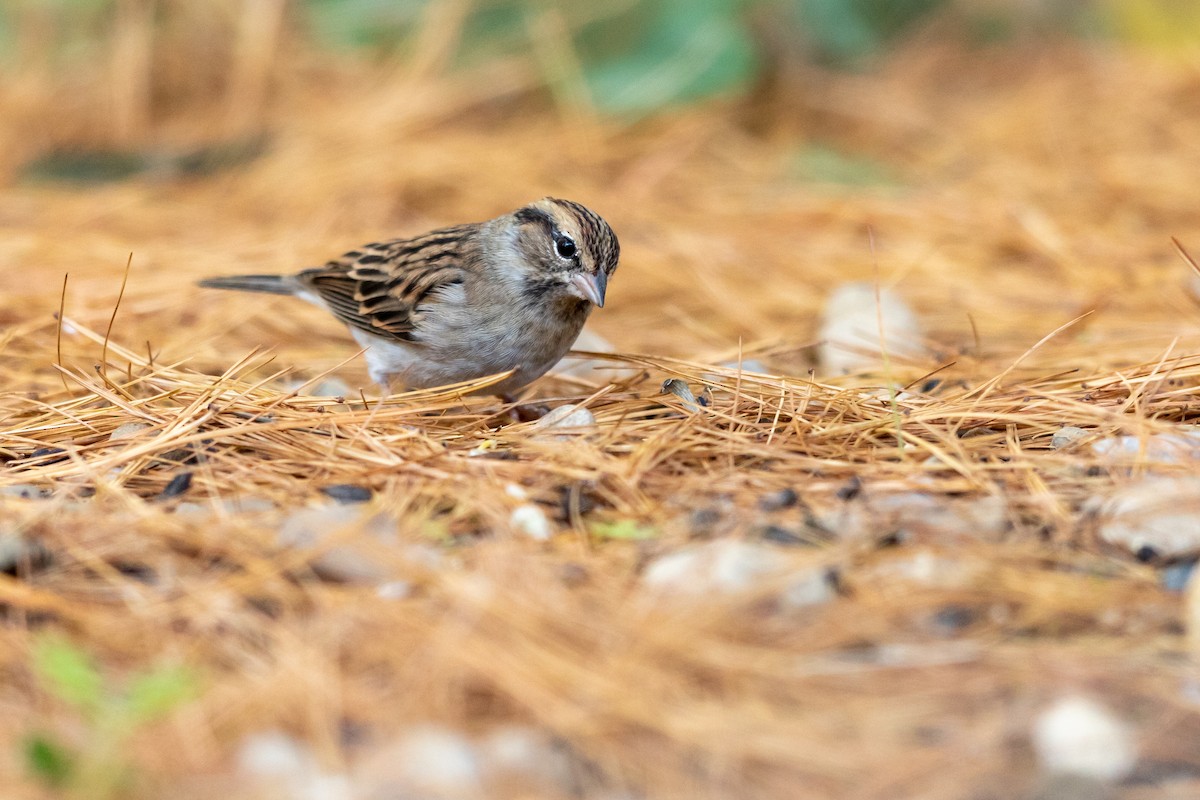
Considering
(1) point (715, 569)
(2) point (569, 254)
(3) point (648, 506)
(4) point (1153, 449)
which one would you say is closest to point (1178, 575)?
(4) point (1153, 449)

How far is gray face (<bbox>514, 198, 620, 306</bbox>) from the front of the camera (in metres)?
4.48

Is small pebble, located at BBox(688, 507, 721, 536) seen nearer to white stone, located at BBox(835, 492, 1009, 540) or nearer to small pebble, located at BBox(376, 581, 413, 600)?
white stone, located at BBox(835, 492, 1009, 540)

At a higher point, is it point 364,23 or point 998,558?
point 364,23

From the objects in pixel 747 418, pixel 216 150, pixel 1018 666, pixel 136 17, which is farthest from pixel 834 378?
pixel 136 17

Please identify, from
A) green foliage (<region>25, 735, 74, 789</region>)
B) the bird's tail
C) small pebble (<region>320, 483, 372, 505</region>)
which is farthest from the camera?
the bird's tail

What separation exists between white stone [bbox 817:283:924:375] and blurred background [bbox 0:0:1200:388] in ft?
0.47

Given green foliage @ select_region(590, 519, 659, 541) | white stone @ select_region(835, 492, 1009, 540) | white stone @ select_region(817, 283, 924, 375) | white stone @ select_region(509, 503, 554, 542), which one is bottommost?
white stone @ select_region(817, 283, 924, 375)

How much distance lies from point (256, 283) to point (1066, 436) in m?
3.27

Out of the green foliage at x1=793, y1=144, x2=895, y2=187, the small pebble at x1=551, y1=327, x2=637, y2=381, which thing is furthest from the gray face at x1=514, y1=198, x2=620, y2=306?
the green foliage at x1=793, y1=144, x2=895, y2=187

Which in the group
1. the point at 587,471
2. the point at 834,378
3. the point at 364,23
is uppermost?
the point at 364,23

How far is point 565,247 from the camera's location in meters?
4.55

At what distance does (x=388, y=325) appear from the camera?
4930 millimetres

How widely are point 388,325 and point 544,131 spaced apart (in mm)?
3863

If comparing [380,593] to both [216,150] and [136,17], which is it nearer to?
[216,150]
